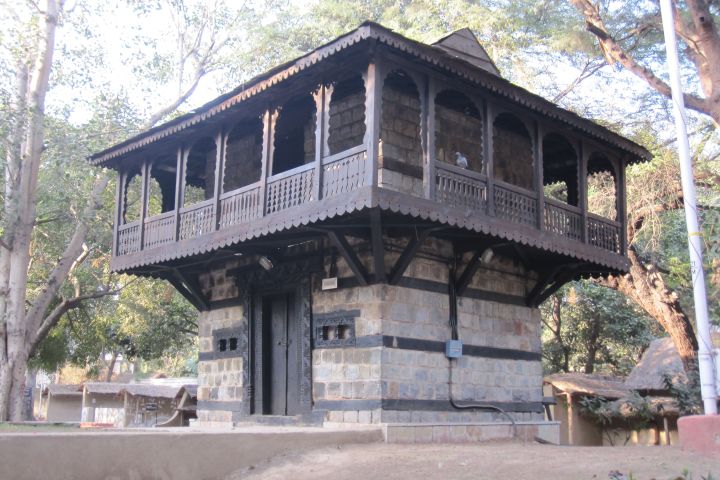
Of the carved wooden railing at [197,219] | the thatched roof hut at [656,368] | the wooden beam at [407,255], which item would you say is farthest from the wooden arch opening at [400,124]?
the thatched roof hut at [656,368]

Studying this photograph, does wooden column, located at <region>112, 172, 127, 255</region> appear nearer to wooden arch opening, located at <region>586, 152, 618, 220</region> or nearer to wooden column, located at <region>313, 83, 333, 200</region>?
wooden column, located at <region>313, 83, 333, 200</region>

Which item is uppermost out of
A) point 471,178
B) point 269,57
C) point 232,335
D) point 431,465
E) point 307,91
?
point 269,57

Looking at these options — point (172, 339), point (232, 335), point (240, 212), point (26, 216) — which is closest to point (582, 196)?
point (240, 212)

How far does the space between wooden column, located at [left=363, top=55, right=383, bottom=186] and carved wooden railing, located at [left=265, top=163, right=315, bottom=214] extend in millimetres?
1044

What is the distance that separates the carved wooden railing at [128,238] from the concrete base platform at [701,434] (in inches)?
358

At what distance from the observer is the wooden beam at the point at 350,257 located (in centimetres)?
1032

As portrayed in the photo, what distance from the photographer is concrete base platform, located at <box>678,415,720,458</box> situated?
859 centimetres

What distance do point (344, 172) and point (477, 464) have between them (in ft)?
12.7

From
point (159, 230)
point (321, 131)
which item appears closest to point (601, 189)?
point (321, 131)

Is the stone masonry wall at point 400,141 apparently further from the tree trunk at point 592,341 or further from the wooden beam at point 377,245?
A: the tree trunk at point 592,341

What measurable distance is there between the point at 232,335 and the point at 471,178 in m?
5.32

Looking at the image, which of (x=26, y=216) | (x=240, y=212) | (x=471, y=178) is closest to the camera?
(x=471, y=178)

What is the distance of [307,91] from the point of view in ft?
35.3

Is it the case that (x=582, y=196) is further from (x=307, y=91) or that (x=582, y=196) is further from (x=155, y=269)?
(x=155, y=269)
